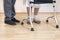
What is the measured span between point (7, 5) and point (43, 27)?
80 centimetres

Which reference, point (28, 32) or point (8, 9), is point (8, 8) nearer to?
point (8, 9)

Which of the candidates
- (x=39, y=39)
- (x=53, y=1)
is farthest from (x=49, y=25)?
(x=39, y=39)

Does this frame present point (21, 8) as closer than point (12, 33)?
No

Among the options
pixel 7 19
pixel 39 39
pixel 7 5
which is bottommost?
pixel 39 39

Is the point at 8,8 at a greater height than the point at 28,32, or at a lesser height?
greater

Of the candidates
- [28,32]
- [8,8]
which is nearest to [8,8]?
[8,8]

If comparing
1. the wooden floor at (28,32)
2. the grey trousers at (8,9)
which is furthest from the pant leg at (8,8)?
Answer: the wooden floor at (28,32)

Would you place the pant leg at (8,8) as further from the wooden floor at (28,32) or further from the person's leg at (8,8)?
the wooden floor at (28,32)

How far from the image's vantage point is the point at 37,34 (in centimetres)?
244

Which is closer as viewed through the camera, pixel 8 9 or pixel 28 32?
pixel 28 32

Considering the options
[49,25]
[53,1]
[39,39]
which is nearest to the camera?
[39,39]

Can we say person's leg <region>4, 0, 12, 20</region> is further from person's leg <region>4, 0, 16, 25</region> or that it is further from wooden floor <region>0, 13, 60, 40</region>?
wooden floor <region>0, 13, 60, 40</region>

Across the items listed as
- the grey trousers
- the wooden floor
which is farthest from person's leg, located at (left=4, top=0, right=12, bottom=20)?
the wooden floor

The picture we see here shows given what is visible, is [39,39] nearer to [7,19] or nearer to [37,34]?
[37,34]
